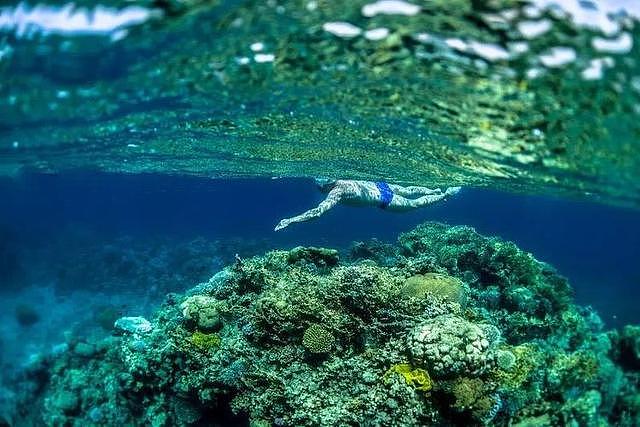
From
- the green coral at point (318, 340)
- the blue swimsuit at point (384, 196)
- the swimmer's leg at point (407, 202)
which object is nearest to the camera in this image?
the green coral at point (318, 340)

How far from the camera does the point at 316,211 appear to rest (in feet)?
39.8

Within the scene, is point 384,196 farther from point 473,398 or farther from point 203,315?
point 473,398

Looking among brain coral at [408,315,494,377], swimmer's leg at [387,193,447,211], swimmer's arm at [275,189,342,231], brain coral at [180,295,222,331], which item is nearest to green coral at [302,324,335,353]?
brain coral at [408,315,494,377]

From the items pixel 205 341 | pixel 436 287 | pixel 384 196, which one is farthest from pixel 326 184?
pixel 205 341

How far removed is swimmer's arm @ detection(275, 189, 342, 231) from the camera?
10711 millimetres

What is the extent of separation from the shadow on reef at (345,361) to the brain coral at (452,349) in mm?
20

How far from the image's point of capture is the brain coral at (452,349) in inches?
267

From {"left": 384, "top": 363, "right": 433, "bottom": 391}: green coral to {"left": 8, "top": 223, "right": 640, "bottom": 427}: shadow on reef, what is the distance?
2 centimetres

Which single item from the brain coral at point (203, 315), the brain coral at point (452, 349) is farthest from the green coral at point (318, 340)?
the brain coral at point (203, 315)

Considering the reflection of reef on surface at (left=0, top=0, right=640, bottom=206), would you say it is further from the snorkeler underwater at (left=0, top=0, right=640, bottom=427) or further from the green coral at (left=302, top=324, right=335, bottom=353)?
the green coral at (left=302, top=324, right=335, bottom=353)

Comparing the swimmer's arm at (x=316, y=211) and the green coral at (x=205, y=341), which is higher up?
the swimmer's arm at (x=316, y=211)

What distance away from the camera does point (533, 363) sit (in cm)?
799

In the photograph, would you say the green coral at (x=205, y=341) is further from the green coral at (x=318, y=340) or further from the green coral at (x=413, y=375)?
the green coral at (x=413, y=375)

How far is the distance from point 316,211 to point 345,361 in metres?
5.31
